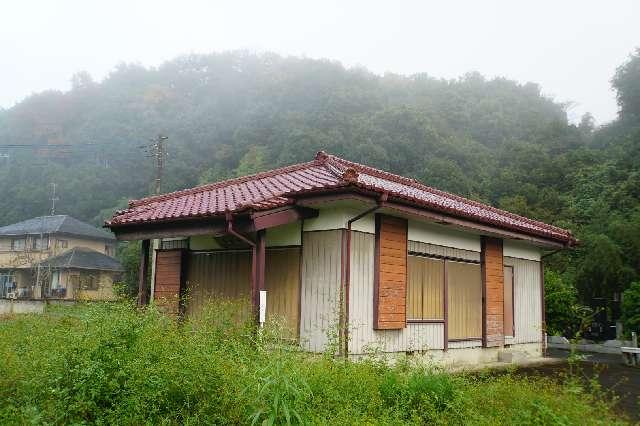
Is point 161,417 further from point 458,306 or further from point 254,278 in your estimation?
point 458,306

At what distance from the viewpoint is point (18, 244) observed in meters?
39.2

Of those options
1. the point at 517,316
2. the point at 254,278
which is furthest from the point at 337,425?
the point at 517,316

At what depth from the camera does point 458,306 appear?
10586 mm

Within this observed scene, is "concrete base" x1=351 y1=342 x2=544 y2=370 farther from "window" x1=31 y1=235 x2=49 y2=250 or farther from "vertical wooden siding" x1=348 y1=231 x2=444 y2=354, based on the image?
"window" x1=31 y1=235 x2=49 y2=250

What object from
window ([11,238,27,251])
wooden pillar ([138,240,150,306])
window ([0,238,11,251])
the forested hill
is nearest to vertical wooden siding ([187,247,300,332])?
wooden pillar ([138,240,150,306])

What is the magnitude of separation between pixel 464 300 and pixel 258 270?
465 centimetres

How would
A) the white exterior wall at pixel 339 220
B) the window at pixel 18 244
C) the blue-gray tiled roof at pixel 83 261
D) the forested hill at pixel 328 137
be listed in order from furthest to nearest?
the window at pixel 18 244 → the blue-gray tiled roof at pixel 83 261 → the forested hill at pixel 328 137 → the white exterior wall at pixel 339 220

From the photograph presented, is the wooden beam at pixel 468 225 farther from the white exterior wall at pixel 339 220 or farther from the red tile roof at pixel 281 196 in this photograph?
the white exterior wall at pixel 339 220

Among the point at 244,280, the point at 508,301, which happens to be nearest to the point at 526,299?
the point at 508,301

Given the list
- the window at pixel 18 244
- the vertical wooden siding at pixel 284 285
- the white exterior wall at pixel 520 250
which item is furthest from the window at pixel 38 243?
the white exterior wall at pixel 520 250

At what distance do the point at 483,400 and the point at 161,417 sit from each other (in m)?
2.95

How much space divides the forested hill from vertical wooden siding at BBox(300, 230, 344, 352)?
16562 millimetres

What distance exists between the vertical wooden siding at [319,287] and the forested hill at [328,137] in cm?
1656

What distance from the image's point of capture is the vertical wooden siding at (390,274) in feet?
28.0
